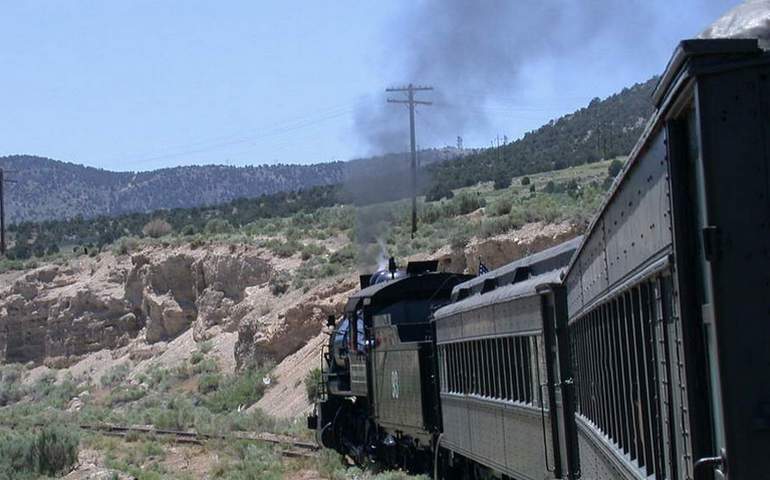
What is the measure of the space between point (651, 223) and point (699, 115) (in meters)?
1.05

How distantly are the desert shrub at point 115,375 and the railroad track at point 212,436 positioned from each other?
1391 centimetres

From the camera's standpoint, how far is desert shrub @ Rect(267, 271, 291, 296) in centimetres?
5050

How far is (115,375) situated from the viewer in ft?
179

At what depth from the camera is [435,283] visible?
21.0 meters

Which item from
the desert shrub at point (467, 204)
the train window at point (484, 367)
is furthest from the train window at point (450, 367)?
the desert shrub at point (467, 204)

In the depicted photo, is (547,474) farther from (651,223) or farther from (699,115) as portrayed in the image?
(699,115)

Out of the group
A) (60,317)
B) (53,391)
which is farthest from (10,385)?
(60,317)

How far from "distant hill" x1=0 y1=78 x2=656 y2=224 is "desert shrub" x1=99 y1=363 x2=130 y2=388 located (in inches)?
1149

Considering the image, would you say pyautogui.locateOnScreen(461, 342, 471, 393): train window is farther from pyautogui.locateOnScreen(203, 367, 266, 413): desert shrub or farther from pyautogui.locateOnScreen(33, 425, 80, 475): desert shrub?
pyautogui.locateOnScreen(203, 367, 266, 413): desert shrub

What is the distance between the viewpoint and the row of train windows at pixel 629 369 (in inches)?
210

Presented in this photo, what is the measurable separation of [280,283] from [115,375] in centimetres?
874

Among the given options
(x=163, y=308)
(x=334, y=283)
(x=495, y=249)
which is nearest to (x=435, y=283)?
(x=495, y=249)

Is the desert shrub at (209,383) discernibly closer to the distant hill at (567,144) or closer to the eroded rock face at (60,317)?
Answer: the eroded rock face at (60,317)

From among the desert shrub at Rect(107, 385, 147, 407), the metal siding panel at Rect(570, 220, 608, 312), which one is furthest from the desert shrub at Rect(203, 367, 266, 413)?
the metal siding panel at Rect(570, 220, 608, 312)
